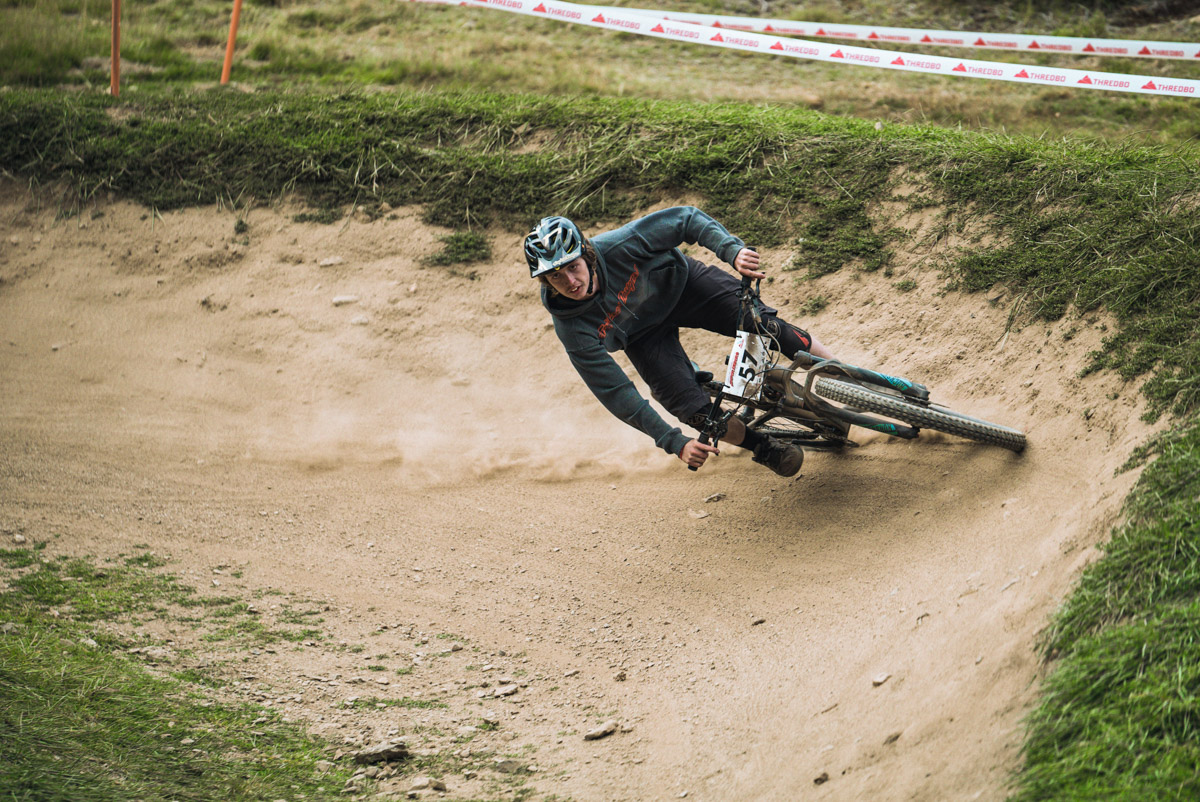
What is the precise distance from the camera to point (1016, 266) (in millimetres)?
6238

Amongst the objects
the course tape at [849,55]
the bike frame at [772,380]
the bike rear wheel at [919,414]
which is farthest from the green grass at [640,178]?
the bike frame at [772,380]

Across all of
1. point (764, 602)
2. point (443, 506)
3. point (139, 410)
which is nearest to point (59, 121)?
point (139, 410)

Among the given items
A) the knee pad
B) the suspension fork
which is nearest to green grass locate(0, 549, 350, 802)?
the suspension fork

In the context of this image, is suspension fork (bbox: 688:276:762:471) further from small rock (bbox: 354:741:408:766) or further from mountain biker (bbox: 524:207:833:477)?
small rock (bbox: 354:741:408:766)

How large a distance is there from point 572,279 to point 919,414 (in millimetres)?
1979

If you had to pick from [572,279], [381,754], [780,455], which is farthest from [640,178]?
[381,754]

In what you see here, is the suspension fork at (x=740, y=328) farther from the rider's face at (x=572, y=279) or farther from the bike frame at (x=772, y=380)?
the rider's face at (x=572, y=279)

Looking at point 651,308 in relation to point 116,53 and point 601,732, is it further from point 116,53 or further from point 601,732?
point 116,53

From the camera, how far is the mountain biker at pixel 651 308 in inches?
191

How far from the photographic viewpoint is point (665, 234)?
5273mm

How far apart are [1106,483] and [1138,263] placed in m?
1.87

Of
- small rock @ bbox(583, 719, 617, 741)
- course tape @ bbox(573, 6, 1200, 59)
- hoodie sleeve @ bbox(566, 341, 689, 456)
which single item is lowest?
small rock @ bbox(583, 719, 617, 741)

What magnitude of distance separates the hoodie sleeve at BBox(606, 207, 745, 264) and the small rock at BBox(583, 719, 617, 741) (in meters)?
2.51

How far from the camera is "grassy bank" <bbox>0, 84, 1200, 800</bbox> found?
309 cm
